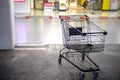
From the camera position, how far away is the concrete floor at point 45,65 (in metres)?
4.08

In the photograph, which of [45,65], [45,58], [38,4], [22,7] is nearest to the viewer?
[45,65]

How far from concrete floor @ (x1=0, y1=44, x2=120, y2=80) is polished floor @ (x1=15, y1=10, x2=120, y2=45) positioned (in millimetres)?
889

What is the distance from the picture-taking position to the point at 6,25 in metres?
5.32

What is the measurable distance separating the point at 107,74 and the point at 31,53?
6.23ft

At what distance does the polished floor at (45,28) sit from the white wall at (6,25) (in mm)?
648

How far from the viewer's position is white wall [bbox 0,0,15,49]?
5.21m

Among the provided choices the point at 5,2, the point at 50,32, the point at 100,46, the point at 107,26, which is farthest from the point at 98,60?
the point at 107,26

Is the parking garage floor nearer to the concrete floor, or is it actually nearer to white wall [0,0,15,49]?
the concrete floor

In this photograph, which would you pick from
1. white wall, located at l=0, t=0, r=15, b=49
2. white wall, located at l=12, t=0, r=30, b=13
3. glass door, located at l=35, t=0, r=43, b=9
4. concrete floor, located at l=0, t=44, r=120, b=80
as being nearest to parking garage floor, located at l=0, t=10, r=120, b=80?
concrete floor, located at l=0, t=44, r=120, b=80

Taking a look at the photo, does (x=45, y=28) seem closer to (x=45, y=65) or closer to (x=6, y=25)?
(x=6, y=25)

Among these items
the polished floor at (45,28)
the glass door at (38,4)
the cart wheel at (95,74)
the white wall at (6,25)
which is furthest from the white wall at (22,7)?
the cart wheel at (95,74)

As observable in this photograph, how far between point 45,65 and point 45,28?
12.1ft

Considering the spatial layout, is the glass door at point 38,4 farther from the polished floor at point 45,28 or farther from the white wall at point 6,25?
the white wall at point 6,25

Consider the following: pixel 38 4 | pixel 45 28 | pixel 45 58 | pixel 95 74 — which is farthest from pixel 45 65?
pixel 38 4
